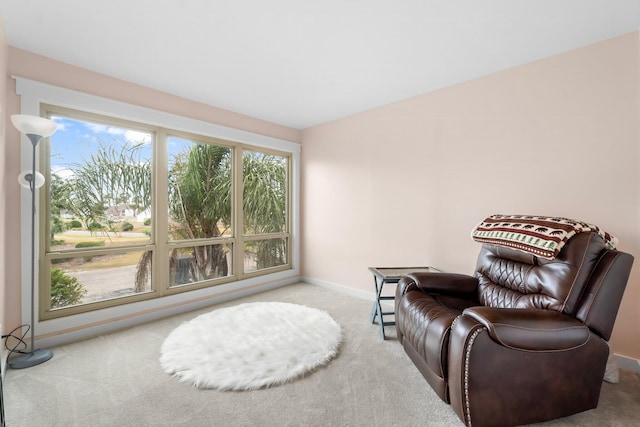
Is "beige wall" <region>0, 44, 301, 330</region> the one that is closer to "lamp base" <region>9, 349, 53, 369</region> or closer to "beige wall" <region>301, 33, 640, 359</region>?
"lamp base" <region>9, 349, 53, 369</region>

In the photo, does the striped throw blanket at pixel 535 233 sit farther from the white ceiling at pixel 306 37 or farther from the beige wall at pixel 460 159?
the white ceiling at pixel 306 37

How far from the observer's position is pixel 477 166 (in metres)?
2.82

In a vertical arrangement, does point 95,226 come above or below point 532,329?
above

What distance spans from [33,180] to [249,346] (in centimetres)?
217

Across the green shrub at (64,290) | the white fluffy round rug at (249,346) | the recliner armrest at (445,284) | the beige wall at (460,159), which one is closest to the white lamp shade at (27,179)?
the beige wall at (460,159)

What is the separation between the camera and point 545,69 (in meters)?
2.43

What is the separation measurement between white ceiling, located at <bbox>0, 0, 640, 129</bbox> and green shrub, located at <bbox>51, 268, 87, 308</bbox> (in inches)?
76.7

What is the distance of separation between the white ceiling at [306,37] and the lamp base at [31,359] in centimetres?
247

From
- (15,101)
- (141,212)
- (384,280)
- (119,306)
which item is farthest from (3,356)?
(384,280)

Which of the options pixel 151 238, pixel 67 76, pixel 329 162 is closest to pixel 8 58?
pixel 67 76

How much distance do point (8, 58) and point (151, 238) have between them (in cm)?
187

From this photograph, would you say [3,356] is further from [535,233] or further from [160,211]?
[535,233]

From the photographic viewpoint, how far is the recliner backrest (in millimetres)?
1657

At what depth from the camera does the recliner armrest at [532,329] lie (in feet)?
4.67
